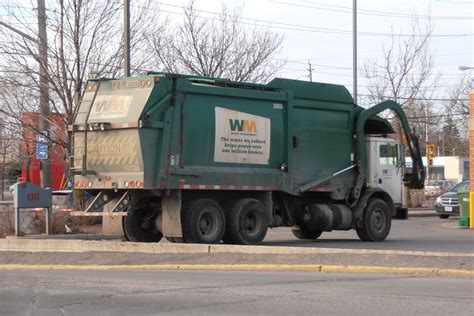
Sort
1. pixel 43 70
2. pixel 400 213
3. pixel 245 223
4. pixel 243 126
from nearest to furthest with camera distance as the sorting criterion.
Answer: pixel 243 126 → pixel 245 223 → pixel 400 213 → pixel 43 70

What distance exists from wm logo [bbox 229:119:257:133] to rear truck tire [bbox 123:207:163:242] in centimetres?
275

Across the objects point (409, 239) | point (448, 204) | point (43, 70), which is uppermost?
point (43, 70)

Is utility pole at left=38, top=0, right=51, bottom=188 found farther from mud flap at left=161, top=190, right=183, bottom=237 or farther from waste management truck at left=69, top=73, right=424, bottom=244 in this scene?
mud flap at left=161, top=190, right=183, bottom=237

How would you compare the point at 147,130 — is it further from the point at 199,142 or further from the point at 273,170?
the point at 273,170

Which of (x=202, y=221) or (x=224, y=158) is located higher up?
(x=224, y=158)

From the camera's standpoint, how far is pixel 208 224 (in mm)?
16141

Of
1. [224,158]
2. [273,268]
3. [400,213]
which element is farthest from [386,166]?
[273,268]

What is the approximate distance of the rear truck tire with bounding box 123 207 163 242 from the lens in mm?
16828

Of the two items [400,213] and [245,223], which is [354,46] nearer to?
[400,213]

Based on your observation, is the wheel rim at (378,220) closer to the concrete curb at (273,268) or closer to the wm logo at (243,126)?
the wm logo at (243,126)

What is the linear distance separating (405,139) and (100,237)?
28.9ft

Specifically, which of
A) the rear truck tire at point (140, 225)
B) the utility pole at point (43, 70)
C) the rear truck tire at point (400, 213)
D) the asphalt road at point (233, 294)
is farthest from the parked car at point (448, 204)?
the asphalt road at point (233, 294)

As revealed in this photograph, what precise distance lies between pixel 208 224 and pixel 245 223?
0.99 m

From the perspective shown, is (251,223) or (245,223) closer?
(245,223)
